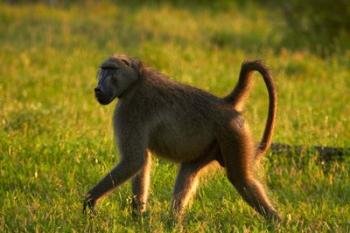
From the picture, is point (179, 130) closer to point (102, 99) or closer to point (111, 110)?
point (102, 99)

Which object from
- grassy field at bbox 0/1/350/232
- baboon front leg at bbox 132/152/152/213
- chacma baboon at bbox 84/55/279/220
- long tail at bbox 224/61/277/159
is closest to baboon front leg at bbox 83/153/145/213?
chacma baboon at bbox 84/55/279/220

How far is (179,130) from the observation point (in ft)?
18.9

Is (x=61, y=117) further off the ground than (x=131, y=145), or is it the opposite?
(x=131, y=145)

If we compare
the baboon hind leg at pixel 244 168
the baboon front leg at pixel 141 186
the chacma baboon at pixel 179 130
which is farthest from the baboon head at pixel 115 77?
the baboon hind leg at pixel 244 168

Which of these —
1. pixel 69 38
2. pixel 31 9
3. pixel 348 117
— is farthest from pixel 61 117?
pixel 31 9

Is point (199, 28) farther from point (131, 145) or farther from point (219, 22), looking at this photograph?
point (131, 145)

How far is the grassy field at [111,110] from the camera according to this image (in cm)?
591

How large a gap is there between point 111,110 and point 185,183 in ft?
11.4

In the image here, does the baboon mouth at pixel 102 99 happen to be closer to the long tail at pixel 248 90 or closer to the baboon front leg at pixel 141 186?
the baboon front leg at pixel 141 186

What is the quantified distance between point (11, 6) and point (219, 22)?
422 centimetres

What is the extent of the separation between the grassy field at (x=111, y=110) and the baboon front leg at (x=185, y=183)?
13 cm

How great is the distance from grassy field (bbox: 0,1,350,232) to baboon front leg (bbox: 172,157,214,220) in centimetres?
13

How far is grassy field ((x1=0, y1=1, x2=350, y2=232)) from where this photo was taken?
5.91 m

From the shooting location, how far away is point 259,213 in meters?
5.80
